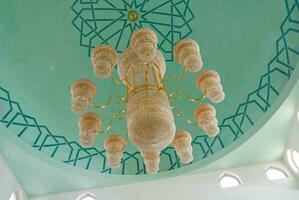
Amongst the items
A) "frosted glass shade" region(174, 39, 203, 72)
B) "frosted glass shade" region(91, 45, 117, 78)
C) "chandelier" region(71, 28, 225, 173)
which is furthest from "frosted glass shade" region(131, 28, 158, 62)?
"frosted glass shade" region(174, 39, 203, 72)

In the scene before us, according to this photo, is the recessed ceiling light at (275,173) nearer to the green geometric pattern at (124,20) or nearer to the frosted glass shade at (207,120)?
the green geometric pattern at (124,20)

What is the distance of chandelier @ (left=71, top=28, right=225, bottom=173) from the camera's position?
A: 3.76 m

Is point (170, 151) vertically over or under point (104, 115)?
under

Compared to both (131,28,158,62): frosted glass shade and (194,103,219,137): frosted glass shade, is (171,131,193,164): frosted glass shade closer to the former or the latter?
(194,103,219,137): frosted glass shade

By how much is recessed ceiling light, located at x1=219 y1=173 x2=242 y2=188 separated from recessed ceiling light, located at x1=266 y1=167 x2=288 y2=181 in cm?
57

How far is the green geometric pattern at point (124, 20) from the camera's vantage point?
650cm

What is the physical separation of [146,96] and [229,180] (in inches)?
158

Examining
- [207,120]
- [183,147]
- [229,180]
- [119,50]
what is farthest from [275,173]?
[119,50]

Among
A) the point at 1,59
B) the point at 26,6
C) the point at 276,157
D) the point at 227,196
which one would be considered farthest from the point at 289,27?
the point at 1,59

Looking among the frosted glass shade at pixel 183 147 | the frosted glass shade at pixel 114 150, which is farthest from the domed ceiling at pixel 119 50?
the frosted glass shade at pixel 114 150

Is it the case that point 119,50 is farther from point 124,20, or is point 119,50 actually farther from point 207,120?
point 207,120

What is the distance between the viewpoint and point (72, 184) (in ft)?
23.8

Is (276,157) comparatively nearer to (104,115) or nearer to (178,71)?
(178,71)

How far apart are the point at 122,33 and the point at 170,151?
95.9 inches
